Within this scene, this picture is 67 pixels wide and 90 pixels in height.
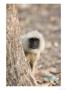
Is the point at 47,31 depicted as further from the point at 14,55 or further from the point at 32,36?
the point at 14,55

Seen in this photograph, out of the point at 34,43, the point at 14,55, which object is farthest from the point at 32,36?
the point at 14,55

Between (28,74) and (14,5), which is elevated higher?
(14,5)
